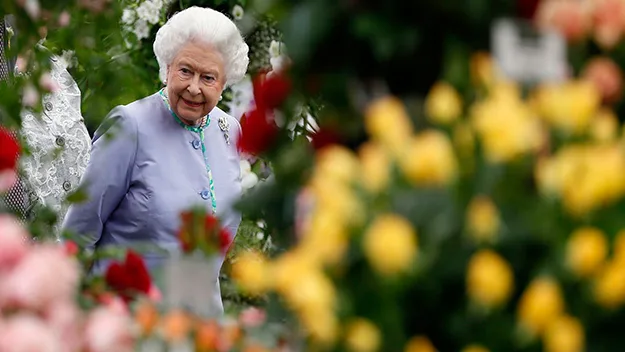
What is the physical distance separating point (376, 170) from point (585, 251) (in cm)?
23

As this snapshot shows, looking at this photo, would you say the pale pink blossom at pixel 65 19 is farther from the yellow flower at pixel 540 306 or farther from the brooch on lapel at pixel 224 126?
the brooch on lapel at pixel 224 126

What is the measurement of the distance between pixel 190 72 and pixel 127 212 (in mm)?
519

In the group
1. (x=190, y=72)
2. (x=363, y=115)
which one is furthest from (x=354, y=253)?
(x=190, y=72)

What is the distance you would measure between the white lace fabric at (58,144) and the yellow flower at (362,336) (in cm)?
305

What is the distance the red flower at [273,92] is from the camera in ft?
5.27

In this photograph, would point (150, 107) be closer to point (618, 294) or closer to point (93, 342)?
point (93, 342)

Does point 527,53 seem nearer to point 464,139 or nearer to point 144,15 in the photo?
point 464,139

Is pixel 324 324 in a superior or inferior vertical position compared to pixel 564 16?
inferior

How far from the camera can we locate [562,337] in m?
1.24

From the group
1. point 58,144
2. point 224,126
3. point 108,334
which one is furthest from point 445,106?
point 58,144

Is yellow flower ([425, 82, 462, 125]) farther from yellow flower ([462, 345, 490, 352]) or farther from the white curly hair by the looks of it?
the white curly hair

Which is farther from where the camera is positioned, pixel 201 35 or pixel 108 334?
pixel 201 35

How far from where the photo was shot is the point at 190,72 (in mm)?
3855

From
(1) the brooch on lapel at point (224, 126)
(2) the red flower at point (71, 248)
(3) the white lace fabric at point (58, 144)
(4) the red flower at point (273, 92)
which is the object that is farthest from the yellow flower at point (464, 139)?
(3) the white lace fabric at point (58, 144)
